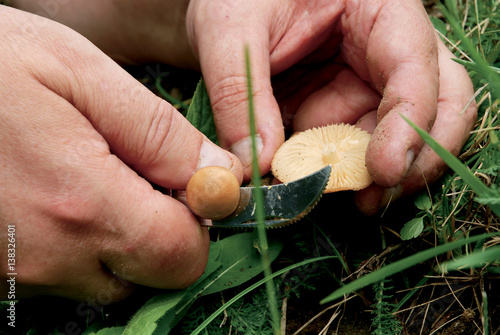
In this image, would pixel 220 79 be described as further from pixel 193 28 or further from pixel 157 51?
pixel 157 51

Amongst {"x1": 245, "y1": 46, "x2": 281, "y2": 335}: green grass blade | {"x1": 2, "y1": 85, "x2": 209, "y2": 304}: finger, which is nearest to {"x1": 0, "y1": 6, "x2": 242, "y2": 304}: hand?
{"x1": 2, "y1": 85, "x2": 209, "y2": 304}: finger

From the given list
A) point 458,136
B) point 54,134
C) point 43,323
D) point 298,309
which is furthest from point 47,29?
point 458,136

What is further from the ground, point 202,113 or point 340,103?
point 202,113

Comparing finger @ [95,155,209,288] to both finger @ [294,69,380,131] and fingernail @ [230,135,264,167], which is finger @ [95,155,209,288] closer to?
fingernail @ [230,135,264,167]

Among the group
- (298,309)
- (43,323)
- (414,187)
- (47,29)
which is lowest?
(298,309)

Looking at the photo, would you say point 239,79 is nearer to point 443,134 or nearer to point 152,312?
point 443,134

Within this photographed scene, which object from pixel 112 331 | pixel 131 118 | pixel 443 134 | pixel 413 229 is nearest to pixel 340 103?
pixel 443 134
